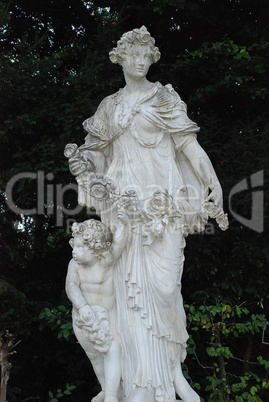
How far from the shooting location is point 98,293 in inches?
148

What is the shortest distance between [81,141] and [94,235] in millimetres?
2649

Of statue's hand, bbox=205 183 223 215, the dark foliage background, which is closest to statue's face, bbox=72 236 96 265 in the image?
statue's hand, bbox=205 183 223 215

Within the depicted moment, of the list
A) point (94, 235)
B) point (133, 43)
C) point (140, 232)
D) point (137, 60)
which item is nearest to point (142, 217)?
point (140, 232)

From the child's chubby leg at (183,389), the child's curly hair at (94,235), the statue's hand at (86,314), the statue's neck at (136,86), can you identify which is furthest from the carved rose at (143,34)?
the child's chubby leg at (183,389)

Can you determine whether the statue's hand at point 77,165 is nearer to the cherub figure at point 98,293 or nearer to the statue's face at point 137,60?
the cherub figure at point 98,293

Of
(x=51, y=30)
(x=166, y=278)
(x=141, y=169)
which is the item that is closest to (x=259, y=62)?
(x=51, y=30)

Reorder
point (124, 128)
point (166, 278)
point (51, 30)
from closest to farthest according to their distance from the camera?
point (166, 278) < point (124, 128) < point (51, 30)

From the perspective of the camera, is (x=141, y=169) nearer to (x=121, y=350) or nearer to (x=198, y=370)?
(x=121, y=350)

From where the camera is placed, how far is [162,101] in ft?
13.0

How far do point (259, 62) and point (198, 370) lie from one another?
3336mm

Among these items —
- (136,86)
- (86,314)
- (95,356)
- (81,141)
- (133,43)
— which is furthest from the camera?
(81,141)

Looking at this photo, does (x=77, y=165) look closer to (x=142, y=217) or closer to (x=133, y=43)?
(x=142, y=217)

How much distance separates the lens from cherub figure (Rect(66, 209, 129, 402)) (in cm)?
366

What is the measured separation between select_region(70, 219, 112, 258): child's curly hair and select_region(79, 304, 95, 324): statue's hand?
1.10 feet
